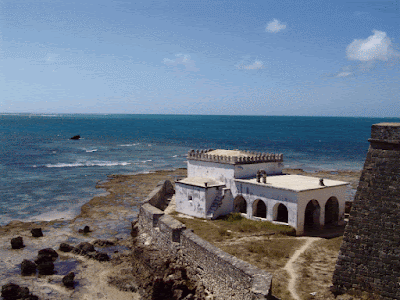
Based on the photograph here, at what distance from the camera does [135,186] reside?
47688 mm

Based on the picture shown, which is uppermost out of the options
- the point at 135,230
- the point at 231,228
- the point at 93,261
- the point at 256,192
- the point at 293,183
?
the point at 293,183

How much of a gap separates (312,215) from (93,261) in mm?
16232

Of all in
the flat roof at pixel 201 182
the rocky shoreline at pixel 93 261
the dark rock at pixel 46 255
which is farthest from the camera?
the flat roof at pixel 201 182

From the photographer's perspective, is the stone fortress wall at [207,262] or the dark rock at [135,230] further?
the dark rock at [135,230]

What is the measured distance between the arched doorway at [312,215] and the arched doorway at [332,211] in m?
1.47

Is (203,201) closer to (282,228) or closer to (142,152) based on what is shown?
(282,228)

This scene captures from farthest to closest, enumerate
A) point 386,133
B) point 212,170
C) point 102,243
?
point 212,170 → point 102,243 → point 386,133

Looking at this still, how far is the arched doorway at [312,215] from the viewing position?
2627 centimetres

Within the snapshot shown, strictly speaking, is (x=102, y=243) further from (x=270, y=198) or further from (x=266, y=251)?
(x=270, y=198)

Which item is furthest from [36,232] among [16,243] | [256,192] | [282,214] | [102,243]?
[282,214]

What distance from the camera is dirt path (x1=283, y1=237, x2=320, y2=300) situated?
1548 centimetres

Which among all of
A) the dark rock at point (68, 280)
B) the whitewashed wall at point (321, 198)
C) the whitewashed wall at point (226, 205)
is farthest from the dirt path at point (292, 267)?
the dark rock at point (68, 280)

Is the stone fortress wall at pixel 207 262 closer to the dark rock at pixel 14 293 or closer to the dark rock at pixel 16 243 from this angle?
the dark rock at pixel 14 293

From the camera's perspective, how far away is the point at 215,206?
93.8 ft
